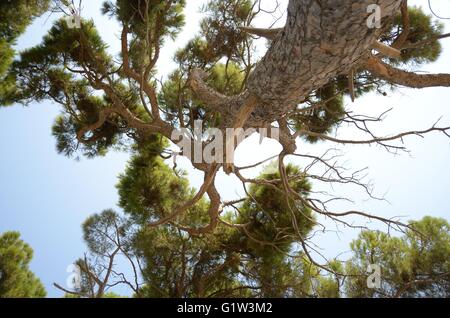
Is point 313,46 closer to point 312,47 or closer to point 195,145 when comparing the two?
point 312,47

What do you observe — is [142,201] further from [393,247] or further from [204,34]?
[393,247]

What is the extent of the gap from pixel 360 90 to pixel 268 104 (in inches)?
54.5

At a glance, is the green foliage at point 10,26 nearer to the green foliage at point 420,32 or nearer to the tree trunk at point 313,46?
the tree trunk at point 313,46

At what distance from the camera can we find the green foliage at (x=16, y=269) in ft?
11.1

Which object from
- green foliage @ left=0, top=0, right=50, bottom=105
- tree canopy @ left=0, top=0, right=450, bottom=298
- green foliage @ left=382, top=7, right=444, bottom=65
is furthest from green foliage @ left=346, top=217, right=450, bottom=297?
green foliage @ left=0, top=0, right=50, bottom=105

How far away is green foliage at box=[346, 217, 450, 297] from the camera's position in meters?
2.45

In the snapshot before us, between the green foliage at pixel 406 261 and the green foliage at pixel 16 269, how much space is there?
3447 mm

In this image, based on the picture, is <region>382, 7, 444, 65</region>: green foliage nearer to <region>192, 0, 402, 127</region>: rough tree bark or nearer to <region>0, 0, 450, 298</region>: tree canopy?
<region>0, 0, 450, 298</region>: tree canopy

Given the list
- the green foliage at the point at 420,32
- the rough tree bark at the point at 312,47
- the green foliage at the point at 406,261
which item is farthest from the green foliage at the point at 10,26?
the green foliage at the point at 406,261

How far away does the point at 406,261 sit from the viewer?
2.54 m

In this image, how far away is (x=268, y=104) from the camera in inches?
53.1

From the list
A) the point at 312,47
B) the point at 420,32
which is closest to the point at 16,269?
the point at 312,47

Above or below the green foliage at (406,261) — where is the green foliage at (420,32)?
above
